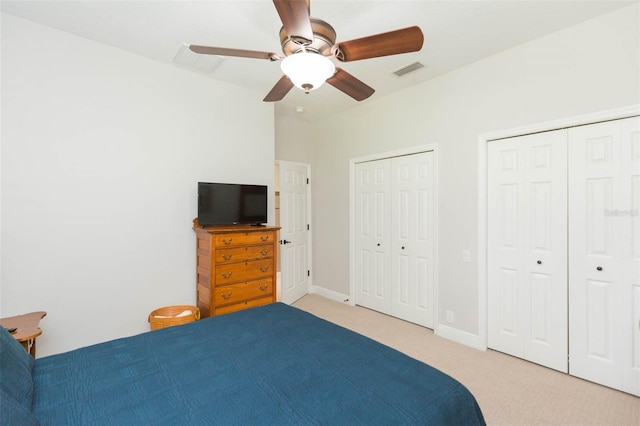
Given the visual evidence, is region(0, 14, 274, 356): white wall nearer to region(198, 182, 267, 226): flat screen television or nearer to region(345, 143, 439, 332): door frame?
region(198, 182, 267, 226): flat screen television

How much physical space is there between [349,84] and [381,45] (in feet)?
1.41

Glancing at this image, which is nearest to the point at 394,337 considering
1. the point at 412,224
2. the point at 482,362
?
the point at 482,362

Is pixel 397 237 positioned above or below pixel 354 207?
below

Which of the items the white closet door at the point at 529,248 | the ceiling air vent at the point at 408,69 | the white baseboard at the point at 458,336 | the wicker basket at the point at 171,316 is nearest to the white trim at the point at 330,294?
the white baseboard at the point at 458,336

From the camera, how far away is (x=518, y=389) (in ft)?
7.66

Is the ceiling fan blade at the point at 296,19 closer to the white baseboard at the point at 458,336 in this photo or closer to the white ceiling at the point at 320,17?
the white ceiling at the point at 320,17

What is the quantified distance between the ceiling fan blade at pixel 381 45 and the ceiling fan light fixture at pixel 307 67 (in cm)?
14

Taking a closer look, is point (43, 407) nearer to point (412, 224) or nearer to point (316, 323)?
point (316, 323)

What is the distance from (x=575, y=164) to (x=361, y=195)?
2.35m

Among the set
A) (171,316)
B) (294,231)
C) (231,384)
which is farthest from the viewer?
(294,231)

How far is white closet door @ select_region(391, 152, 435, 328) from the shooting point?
3.50 m

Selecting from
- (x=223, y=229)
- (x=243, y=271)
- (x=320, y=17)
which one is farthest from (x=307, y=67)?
(x=243, y=271)

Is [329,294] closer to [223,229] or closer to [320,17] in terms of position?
[223,229]

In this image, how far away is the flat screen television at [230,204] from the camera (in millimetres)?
3107
